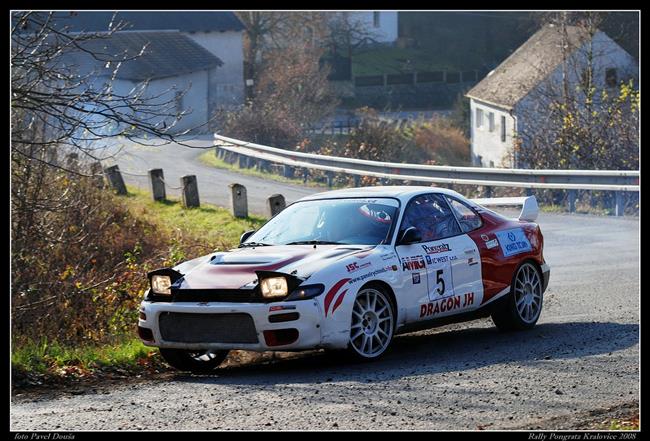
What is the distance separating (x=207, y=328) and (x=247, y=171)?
75.3 feet

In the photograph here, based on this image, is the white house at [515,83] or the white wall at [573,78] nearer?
the white wall at [573,78]

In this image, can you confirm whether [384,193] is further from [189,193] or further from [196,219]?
[189,193]

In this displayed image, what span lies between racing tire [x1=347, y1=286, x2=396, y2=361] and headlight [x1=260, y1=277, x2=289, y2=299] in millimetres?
662

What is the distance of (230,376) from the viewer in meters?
10.0

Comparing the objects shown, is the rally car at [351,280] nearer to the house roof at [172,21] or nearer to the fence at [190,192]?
the fence at [190,192]

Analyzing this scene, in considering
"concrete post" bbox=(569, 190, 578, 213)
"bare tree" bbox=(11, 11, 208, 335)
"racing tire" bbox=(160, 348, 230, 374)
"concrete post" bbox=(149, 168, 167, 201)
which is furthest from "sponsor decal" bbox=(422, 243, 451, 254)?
"concrete post" bbox=(149, 168, 167, 201)

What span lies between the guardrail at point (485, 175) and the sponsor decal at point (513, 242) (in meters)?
9.69

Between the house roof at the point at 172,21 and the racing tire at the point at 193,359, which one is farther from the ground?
the house roof at the point at 172,21

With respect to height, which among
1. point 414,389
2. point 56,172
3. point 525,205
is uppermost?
point 56,172

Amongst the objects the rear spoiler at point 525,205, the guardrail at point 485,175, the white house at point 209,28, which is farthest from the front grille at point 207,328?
the white house at point 209,28

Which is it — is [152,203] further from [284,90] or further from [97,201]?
[284,90]

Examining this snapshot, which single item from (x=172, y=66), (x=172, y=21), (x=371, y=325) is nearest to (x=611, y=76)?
(x=172, y=66)

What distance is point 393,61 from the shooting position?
84.8 meters

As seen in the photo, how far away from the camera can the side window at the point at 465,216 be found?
11.8 metres
